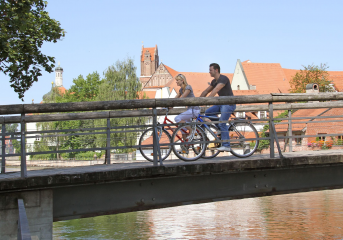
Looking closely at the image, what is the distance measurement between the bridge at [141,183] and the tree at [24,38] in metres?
5.94

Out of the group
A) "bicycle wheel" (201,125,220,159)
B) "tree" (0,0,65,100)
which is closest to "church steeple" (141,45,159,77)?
A: "tree" (0,0,65,100)

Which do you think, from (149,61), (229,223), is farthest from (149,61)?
(229,223)

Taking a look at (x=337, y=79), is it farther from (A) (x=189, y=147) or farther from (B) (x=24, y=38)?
(A) (x=189, y=147)

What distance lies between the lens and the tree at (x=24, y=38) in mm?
11984

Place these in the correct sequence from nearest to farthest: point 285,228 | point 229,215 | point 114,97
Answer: point 285,228, point 229,215, point 114,97

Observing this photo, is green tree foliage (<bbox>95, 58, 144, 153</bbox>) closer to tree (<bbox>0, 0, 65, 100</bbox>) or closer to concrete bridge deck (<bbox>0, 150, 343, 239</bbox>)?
tree (<bbox>0, 0, 65, 100</bbox>)

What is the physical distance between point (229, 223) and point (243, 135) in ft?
49.2

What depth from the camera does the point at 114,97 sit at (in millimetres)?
52750

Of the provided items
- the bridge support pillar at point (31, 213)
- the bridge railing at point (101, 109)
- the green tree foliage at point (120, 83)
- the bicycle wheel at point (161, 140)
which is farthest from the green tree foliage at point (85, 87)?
the bridge support pillar at point (31, 213)

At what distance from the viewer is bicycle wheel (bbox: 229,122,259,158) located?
26.5 ft

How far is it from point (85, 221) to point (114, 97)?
28333mm

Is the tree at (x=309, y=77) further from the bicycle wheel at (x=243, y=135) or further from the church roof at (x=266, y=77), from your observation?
the bicycle wheel at (x=243, y=135)

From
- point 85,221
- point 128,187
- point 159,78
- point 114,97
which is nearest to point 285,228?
point 85,221

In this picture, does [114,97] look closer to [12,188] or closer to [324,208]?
[324,208]
